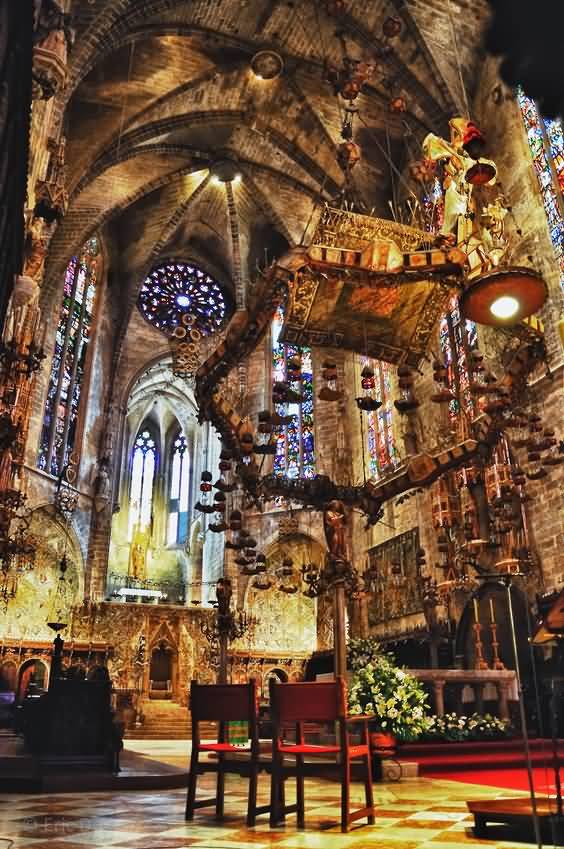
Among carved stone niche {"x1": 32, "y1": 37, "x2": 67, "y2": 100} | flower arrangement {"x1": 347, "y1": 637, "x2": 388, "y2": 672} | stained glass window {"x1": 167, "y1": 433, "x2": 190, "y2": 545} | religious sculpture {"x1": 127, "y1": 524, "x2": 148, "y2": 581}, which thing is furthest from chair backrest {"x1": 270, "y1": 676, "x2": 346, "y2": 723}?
stained glass window {"x1": 167, "y1": 433, "x2": 190, "y2": 545}

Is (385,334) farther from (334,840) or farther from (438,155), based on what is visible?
(334,840)

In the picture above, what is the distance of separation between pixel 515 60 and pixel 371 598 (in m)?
21.3

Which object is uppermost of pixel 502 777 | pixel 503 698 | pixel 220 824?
pixel 503 698

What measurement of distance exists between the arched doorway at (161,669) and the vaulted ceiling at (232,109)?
13.0 meters

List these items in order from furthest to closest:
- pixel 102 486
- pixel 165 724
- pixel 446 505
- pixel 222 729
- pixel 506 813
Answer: pixel 102 486 → pixel 165 724 → pixel 446 505 → pixel 222 729 → pixel 506 813

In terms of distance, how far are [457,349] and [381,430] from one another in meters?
4.89

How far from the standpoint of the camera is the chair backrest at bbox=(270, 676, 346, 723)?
4.96 metres

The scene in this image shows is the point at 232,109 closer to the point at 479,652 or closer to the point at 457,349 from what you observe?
the point at 457,349

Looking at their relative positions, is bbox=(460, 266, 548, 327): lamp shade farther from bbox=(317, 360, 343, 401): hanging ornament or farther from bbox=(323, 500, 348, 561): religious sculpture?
bbox=(323, 500, 348, 561): religious sculpture

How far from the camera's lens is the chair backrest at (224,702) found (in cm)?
522

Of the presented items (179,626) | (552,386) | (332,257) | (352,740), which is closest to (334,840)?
(352,740)

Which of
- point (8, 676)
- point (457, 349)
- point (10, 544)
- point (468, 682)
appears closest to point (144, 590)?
point (8, 676)

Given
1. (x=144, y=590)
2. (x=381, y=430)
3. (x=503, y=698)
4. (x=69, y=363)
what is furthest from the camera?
(x=144, y=590)

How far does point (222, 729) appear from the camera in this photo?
219 inches
